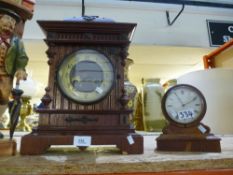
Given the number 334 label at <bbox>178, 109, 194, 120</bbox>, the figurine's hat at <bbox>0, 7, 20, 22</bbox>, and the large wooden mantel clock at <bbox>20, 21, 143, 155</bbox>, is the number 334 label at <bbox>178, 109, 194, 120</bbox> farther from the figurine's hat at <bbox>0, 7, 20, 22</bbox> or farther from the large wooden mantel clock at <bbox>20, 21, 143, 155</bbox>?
the figurine's hat at <bbox>0, 7, 20, 22</bbox>

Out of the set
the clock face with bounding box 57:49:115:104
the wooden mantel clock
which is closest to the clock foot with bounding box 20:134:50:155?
the clock face with bounding box 57:49:115:104

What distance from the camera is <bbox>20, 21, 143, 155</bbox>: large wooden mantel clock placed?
20.4 inches

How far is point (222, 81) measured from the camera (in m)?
1.04

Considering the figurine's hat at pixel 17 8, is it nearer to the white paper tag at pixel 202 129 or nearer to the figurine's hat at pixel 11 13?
the figurine's hat at pixel 11 13

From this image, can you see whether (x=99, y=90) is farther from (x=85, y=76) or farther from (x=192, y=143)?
(x=192, y=143)

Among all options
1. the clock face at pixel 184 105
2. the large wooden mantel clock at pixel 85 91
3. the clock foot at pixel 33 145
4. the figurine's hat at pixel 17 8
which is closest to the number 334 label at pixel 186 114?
the clock face at pixel 184 105

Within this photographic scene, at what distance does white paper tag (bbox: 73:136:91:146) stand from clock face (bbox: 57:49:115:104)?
0.25ft

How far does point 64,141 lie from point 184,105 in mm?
293

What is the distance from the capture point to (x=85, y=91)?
21.9 inches

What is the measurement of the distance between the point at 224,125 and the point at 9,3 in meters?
0.91

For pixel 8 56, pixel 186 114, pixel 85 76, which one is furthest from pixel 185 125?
pixel 8 56

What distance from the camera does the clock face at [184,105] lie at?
0.60 m

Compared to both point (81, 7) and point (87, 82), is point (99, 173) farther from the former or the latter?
point (81, 7)

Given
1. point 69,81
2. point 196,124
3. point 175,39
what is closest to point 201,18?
point 175,39
